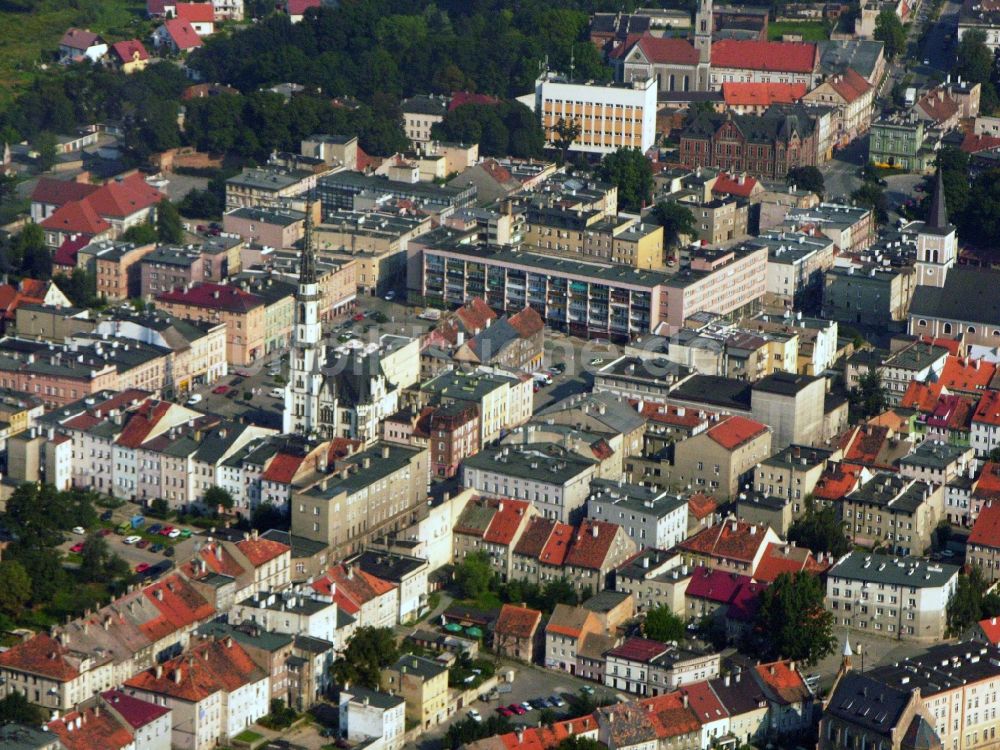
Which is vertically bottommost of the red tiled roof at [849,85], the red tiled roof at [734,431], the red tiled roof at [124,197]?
the red tiled roof at [734,431]

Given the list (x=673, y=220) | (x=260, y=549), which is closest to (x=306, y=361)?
(x=260, y=549)

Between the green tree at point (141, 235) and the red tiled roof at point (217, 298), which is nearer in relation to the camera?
the red tiled roof at point (217, 298)

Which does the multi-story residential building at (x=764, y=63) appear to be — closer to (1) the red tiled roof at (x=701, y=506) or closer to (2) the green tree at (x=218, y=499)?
(1) the red tiled roof at (x=701, y=506)

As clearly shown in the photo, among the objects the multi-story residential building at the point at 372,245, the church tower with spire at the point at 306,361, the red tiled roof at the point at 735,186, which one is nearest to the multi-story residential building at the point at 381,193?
the multi-story residential building at the point at 372,245

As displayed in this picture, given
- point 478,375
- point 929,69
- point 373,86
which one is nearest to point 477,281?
point 478,375

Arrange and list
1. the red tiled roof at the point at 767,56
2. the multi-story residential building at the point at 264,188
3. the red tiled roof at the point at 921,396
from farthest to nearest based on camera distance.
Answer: the red tiled roof at the point at 767,56 → the multi-story residential building at the point at 264,188 → the red tiled roof at the point at 921,396

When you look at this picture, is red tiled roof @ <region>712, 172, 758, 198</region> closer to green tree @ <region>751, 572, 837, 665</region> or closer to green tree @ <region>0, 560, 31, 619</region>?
green tree @ <region>751, 572, 837, 665</region>

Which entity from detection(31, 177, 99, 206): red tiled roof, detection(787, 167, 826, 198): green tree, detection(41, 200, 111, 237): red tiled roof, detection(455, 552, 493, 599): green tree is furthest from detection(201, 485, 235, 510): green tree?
detection(787, 167, 826, 198): green tree

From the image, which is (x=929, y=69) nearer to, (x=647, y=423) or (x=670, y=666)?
A: (x=647, y=423)
